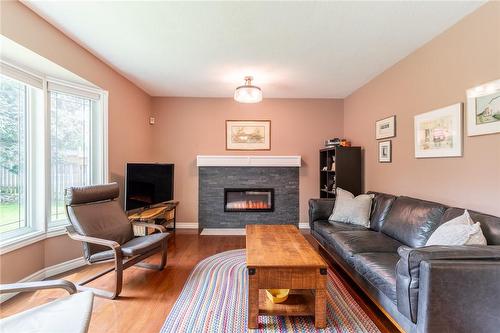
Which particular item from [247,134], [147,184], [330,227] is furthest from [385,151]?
[147,184]

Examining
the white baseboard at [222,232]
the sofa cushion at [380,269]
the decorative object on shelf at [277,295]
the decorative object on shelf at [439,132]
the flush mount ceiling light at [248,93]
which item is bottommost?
the white baseboard at [222,232]

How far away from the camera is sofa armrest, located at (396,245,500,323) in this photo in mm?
1450

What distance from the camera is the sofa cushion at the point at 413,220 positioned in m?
2.21

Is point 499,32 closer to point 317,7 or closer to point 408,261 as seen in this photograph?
point 317,7

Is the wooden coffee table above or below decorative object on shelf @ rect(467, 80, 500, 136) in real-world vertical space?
below

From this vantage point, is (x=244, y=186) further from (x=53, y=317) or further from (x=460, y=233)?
(x=53, y=317)

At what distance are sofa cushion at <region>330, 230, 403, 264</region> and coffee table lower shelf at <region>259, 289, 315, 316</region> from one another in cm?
57

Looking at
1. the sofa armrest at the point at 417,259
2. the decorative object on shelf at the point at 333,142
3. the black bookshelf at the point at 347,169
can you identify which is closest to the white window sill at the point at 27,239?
the sofa armrest at the point at 417,259

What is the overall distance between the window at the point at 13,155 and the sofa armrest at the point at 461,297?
3.49 meters

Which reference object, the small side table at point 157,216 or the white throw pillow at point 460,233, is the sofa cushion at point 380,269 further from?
the small side table at point 157,216

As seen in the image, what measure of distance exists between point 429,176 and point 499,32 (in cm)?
136

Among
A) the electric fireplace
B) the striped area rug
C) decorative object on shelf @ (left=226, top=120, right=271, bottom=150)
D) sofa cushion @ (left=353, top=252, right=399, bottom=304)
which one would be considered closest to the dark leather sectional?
sofa cushion @ (left=353, top=252, right=399, bottom=304)

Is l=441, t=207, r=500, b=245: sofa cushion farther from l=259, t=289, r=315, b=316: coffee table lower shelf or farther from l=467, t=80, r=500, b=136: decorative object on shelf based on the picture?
l=259, t=289, r=315, b=316: coffee table lower shelf

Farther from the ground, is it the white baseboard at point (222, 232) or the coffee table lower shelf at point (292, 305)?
the coffee table lower shelf at point (292, 305)
